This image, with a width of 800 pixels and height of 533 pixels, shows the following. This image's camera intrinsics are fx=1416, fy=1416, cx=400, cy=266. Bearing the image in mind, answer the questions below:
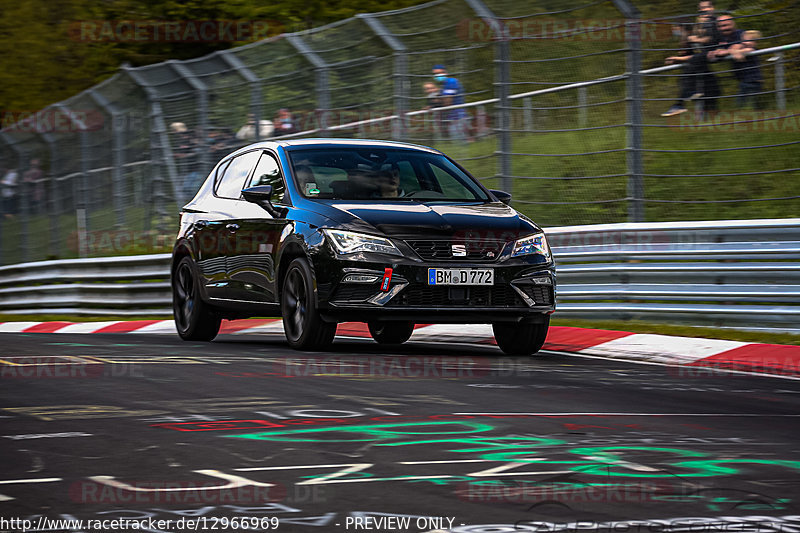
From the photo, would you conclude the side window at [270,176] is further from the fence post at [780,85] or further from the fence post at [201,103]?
the fence post at [201,103]

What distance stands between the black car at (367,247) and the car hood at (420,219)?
0.01m

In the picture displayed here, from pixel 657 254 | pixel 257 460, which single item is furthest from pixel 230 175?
pixel 257 460

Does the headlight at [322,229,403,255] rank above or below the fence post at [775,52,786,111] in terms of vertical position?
below

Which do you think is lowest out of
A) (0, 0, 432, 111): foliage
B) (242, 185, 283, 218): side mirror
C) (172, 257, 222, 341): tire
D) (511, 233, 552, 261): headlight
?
(172, 257, 222, 341): tire

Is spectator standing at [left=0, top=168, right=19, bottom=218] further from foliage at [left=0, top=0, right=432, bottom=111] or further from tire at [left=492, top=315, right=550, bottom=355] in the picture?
tire at [left=492, top=315, right=550, bottom=355]

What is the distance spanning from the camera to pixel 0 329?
56.2 ft

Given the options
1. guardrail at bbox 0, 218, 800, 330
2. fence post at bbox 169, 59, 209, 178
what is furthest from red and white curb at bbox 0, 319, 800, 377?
fence post at bbox 169, 59, 209, 178

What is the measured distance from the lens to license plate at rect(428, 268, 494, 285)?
32.0ft

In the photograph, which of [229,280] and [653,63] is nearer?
[229,280]

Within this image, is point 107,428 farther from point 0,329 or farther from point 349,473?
point 0,329

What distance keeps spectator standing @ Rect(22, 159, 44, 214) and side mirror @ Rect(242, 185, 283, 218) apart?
14.5m

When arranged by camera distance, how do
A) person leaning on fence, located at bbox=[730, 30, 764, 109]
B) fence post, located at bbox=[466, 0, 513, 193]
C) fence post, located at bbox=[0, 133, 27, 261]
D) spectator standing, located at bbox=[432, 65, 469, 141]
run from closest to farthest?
1. person leaning on fence, located at bbox=[730, 30, 764, 109]
2. fence post, located at bbox=[466, 0, 513, 193]
3. spectator standing, located at bbox=[432, 65, 469, 141]
4. fence post, located at bbox=[0, 133, 27, 261]

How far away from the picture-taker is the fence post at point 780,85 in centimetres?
1191

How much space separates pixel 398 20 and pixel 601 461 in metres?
10.6
